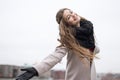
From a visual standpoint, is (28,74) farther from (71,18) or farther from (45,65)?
(71,18)

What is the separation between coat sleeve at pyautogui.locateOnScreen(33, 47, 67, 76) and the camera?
104 inches

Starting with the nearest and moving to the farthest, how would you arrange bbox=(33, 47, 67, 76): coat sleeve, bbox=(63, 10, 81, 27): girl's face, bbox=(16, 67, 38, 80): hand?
bbox=(16, 67, 38, 80): hand, bbox=(33, 47, 67, 76): coat sleeve, bbox=(63, 10, 81, 27): girl's face

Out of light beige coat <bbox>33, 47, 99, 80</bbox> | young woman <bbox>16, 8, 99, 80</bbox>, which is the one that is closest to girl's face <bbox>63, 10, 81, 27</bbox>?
young woman <bbox>16, 8, 99, 80</bbox>

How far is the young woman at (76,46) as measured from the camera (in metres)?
2.83

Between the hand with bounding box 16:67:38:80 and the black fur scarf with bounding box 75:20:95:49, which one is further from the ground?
the black fur scarf with bounding box 75:20:95:49

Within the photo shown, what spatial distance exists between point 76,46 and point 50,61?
0.76 feet

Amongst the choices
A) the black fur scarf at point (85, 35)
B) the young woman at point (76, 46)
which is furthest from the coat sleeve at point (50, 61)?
the black fur scarf at point (85, 35)

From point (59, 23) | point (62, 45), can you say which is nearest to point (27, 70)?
point (62, 45)

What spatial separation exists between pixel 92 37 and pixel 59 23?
0.26 meters

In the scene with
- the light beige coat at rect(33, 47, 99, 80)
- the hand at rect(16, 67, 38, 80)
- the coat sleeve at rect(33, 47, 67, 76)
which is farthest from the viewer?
the light beige coat at rect(33, 47, 99, 80)

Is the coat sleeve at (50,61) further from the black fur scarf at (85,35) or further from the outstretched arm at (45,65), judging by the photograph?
the black fur scarf at (85,35)

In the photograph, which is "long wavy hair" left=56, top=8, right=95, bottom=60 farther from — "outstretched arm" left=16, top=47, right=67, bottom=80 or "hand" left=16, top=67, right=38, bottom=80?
"hand" left=16, top=67, right=38, bottom=80

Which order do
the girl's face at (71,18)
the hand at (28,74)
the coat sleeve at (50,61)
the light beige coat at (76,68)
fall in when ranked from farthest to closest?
the girl's face at (71,18)
the light beige coat at (76,68)
the coat sleeve at (50,61)
the hand at (28,74)

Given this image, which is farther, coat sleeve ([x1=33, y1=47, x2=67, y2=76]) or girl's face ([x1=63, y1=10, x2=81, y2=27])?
girl's face ([x1=63, y1=10, x2=81, y2=27])
